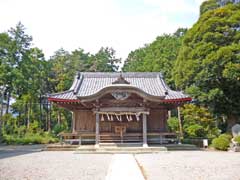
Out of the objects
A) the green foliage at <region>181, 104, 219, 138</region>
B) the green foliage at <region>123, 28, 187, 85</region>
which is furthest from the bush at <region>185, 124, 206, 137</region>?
the green foliage at <region>123, 28, 187, 85</region>

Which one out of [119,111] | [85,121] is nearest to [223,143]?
[119,111]

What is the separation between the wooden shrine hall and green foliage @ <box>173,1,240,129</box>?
121 inches

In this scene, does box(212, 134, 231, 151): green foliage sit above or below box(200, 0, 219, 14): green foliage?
below

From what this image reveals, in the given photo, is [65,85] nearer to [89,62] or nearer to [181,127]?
[89,62]

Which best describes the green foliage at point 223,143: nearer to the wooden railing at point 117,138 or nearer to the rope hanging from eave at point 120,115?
the wooden railing at point 117,138

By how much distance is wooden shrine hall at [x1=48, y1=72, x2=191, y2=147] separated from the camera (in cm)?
1684

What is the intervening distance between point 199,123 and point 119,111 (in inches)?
418

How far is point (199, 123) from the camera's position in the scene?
25125 mm

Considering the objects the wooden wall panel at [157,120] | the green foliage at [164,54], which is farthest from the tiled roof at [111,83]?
the green foliage at [164,54]

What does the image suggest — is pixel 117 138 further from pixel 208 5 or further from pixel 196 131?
pixel 208 5

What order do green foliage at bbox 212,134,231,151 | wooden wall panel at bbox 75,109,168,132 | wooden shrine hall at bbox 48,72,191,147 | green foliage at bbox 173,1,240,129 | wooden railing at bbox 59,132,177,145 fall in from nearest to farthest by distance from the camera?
wooden shrine hall at bbox 48,72,191,147 < green foliage at bbox 212,134,231,151 < wooden railing at bbox 59,132,177,145 < wooden wall panel at bbox 75,109,168,132 < green foliage at bbox 173,1,240,129

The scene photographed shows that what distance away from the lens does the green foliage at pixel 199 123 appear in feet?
78.4

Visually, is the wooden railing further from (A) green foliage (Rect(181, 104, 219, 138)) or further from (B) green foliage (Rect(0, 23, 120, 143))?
(B) green foliage (Rect(0, 23, 120, 143))

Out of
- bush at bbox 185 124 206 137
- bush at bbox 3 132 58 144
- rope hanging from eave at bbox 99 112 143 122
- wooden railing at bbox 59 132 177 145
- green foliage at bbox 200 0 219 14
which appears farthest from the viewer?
bush at bbox 3 132 58 144
